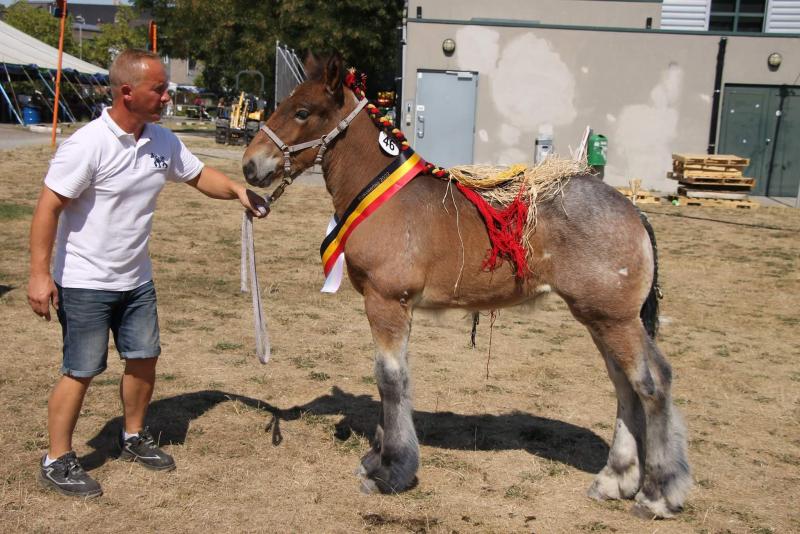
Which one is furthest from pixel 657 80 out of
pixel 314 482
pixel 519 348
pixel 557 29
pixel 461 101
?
pixel 314 482

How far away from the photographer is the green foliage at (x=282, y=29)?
28.8 metres

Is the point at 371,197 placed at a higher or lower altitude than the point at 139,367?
higher

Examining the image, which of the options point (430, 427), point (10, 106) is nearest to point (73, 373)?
point (430, 427)

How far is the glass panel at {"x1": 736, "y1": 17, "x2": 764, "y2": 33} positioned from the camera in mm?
20344

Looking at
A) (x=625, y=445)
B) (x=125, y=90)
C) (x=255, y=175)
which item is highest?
(x=125, y=90)

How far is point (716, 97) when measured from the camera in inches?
770

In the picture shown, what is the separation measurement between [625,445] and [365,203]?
205 centimetres

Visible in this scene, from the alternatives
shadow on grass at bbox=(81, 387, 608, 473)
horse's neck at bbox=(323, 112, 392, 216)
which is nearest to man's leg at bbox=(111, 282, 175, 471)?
shadow on grass at bbox=(81, 387, 608, 473)

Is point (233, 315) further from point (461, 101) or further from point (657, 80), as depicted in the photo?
point (657, 80)

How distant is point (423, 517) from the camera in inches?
161

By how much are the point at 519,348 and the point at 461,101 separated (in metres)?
14.0

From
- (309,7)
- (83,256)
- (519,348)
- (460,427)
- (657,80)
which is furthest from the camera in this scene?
(309,7)

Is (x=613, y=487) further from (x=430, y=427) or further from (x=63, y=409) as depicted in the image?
(x=63, y=409)

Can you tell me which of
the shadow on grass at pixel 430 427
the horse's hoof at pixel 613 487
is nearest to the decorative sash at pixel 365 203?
the shadow on grass at pixel 430 427
